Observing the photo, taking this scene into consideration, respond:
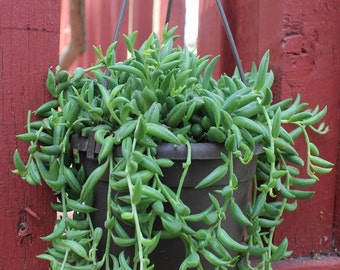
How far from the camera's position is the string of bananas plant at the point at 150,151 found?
0.76 m

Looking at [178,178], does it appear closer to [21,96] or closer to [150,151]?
[150,151]

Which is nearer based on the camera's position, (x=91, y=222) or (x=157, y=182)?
(x=157, y=182)

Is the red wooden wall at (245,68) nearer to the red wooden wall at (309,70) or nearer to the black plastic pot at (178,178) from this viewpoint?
the red wooden wall at (309,70)

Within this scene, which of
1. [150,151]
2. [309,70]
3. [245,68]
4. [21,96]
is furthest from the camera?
[245,68]

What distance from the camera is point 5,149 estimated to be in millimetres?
1020

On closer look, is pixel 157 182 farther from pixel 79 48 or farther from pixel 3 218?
pixel 79 48

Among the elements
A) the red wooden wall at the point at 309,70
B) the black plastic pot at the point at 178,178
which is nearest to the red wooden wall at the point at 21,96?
the black plastic pot at the point at 178,178

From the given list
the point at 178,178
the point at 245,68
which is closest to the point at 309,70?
the point at 245,68

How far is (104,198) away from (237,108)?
27cm

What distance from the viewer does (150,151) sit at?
775 mm

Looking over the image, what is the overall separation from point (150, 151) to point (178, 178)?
0.07m

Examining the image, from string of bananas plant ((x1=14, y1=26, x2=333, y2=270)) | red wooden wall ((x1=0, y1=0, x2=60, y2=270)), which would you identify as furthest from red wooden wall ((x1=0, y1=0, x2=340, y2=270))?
string of bananas plant ((x1=14, y1=26, x2=333, y2=270))

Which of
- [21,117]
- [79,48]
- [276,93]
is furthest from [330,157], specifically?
[79,48]

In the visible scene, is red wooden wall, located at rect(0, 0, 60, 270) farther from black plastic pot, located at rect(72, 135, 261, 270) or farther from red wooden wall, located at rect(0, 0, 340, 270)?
black plastic pot, located at rect(72, 135, 261, 270)
